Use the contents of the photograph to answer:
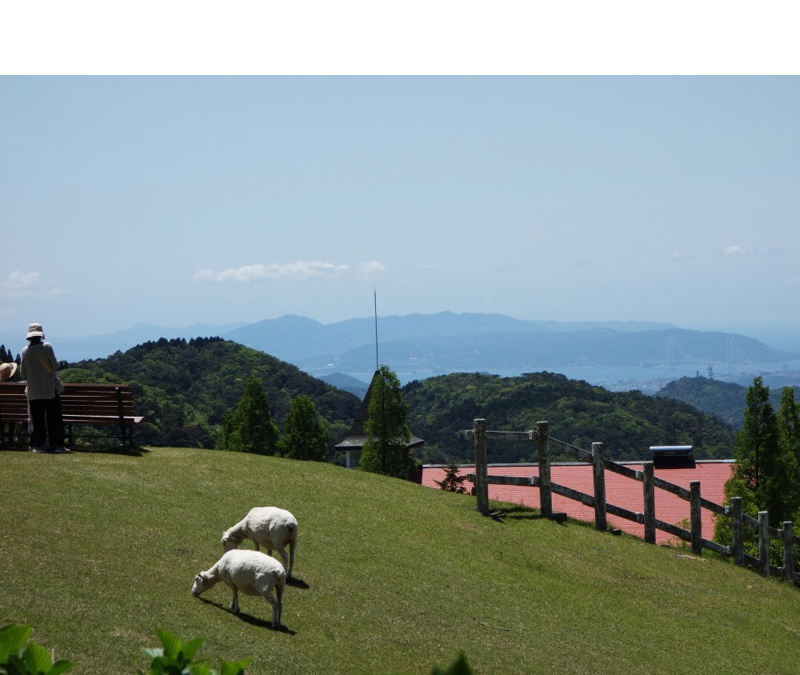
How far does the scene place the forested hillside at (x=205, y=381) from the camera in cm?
4872

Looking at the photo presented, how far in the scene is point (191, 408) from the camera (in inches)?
2016

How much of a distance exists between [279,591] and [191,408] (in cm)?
4390

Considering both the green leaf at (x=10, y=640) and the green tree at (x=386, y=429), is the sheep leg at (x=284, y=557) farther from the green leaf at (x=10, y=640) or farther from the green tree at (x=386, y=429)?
the green tree at (x=386, y=429)

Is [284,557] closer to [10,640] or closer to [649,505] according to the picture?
[10,640]

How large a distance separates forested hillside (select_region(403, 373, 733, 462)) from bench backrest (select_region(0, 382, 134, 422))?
41.8 m

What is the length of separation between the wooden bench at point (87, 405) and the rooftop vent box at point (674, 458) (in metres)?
26.0

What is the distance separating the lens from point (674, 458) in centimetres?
3756

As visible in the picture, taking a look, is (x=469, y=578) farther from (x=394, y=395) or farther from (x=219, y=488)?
(x=394, y=395)

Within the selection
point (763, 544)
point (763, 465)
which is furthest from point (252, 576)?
point (763, 465)

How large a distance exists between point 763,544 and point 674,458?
21.3 m

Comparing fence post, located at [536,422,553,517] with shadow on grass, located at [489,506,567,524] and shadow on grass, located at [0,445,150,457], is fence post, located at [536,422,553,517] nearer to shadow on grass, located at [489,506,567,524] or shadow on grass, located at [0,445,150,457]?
shadow on grass, located at [489,506,567,524]

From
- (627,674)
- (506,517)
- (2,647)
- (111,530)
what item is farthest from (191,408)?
(2,647)

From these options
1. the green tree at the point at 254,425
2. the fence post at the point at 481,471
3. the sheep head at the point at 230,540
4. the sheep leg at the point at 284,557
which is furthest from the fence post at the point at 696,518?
the green tree at the point at 254,425


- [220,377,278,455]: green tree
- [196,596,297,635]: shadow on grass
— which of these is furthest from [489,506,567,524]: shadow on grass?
[220,377,278,455]: green tree
